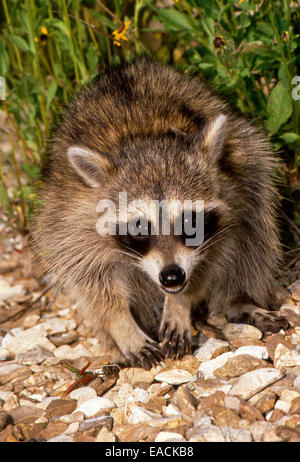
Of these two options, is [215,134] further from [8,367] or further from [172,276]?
[8,367]

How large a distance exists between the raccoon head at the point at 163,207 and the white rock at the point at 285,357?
1.75 ft

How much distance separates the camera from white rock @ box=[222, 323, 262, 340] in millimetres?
3129

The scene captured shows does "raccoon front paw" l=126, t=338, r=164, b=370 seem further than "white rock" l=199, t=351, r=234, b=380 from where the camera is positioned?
Yes

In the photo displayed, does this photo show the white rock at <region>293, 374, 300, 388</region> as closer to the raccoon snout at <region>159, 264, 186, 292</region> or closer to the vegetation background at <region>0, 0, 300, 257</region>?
the raccoon snout at <region>159, 264, 186, 292</region>

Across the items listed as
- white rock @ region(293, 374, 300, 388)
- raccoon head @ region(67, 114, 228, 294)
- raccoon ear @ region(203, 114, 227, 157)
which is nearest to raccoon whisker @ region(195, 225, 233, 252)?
raccoon head @ region(67, 114, 228, 294)

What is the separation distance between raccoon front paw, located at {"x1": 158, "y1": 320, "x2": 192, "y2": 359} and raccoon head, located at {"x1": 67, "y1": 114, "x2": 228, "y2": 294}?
459 millimetres

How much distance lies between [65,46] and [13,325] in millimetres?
1854

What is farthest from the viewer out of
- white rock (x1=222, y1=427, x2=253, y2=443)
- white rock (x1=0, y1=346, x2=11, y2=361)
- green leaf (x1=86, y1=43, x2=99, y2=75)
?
green leaf (x1=86, y1=43, x2=99, y2=75)

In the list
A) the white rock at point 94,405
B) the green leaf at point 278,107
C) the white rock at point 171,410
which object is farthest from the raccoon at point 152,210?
the white rock at point 171,410

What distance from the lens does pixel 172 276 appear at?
2633 mm

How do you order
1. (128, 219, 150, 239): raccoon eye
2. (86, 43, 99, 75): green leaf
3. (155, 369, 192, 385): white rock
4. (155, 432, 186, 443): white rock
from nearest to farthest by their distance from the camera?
1. (155, 432, 186, 443): white rock
2. (128, 219, 150, 239): raccoon eye
3. (155, 369, 192, 385): white rock
4. (86, 43, 99, 75): green leaf

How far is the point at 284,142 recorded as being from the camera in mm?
3637

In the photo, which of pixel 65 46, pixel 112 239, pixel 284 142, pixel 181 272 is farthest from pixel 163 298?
pixel 65 46
